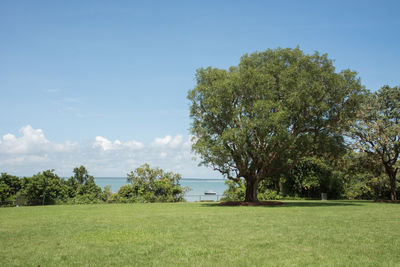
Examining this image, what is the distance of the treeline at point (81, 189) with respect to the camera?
33625mm

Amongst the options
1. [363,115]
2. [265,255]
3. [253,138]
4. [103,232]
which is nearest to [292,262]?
[265,255]

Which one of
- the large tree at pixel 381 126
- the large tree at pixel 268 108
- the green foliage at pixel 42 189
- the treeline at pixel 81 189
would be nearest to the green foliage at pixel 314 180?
the large tree at pixel 381 126

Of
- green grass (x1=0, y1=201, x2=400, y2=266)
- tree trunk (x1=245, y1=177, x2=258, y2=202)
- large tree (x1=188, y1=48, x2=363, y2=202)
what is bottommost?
green grass (x1=0, y1=201, x2=400, y2=266)

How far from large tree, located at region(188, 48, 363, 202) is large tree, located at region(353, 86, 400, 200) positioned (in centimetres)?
714

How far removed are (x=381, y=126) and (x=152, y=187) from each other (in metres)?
28.4

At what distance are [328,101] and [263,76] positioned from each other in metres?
6.36

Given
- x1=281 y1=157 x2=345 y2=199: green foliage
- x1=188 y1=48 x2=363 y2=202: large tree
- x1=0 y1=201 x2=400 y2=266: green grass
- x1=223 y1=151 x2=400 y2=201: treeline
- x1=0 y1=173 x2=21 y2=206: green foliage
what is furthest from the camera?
x1=281 y1=157 x2=345 y2=199: green foliage

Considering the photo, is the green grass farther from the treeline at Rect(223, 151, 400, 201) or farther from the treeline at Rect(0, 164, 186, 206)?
the treeline at Rect(223, 151, 400, 201)

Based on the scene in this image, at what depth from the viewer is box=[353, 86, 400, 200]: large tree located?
33.6 meters

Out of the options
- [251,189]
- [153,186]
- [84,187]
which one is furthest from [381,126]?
[84,187]

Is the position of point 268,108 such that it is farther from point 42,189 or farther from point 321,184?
point 42,189

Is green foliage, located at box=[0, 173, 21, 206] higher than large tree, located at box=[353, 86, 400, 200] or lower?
lower

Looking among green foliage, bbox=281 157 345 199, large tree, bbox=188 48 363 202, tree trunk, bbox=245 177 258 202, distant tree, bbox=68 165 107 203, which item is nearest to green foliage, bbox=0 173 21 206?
distant tree, bbox=68 165 107 203

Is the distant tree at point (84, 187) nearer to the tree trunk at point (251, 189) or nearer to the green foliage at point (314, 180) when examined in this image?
the tree trunk at point (251, 189)
